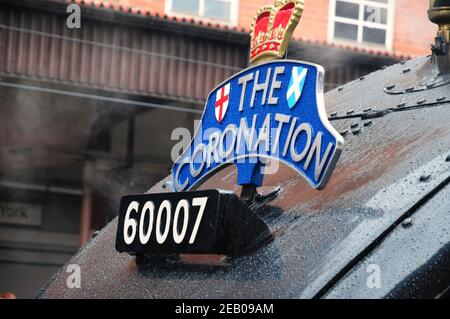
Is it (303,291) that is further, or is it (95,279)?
(95,279)

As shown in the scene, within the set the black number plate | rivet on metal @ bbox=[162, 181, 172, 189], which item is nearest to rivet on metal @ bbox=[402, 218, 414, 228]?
the black number plate

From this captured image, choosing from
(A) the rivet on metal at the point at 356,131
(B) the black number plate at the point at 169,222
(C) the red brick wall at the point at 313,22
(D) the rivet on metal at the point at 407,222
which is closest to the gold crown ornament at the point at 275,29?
(A) the rivet on metal at the point at 356,131

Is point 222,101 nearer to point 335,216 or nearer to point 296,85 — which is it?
point 296,85

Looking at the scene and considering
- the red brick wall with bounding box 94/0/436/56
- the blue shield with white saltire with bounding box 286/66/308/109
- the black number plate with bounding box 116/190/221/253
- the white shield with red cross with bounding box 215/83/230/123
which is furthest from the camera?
the red brick wall with bounding box 94/0/436/56

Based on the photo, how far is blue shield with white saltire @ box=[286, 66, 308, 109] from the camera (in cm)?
229

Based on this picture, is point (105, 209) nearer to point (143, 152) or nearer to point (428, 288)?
point (143, 152)

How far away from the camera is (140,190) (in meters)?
10.7

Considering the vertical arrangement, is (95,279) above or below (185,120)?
above

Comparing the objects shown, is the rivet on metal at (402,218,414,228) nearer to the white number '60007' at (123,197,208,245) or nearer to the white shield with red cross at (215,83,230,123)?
the white number '60007' at (123,197,208,245)

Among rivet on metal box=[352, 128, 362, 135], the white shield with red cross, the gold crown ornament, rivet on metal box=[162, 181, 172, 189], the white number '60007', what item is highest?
the gold crown ornament

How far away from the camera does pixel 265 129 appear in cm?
238

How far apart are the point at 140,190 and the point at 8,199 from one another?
164 centimetres
